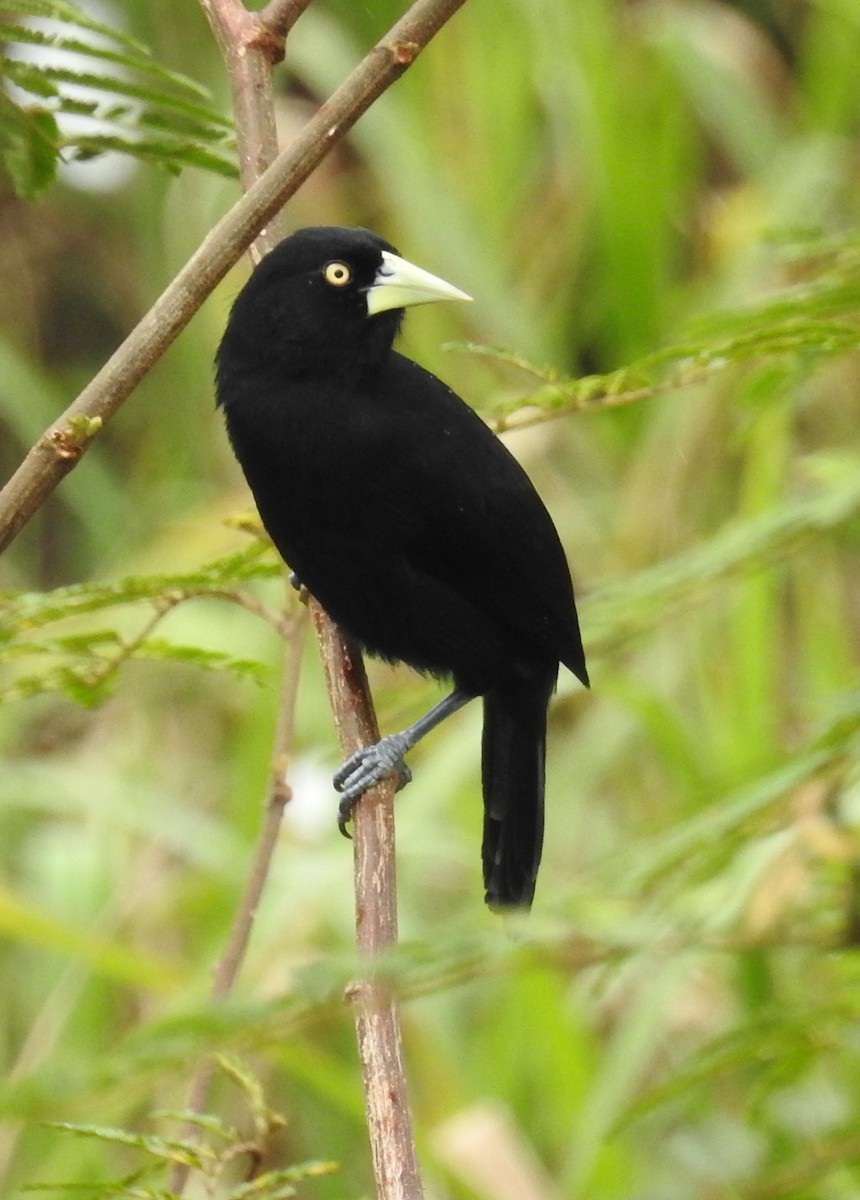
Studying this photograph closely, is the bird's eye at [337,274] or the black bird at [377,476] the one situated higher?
the bird's eye at [337,274]

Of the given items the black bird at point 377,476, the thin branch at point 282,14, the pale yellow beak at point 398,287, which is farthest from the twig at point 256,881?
the thin branch at point 282,14

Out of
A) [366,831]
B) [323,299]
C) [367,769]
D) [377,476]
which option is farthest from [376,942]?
[323,299]

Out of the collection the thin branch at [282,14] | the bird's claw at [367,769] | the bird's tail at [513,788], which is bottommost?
the bird's claw at [367,769]

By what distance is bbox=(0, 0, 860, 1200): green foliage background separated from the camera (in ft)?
6.58

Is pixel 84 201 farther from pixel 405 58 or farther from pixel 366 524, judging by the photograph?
pixel 405 58

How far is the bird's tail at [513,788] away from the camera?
8.40ft

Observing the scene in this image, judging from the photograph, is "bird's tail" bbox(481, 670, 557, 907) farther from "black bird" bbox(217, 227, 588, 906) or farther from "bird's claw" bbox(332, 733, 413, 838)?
"bird's claw" bbox(332, 733, 413, 838)

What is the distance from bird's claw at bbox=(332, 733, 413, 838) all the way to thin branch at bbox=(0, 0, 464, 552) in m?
0.60

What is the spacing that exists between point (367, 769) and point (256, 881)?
29 cm

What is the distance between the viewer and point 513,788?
8.61 ft

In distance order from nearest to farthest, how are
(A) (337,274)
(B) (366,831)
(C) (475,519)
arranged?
(B) (366,831), (A) (337,274), (C) (475,519)

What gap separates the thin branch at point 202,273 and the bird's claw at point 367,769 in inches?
23.8

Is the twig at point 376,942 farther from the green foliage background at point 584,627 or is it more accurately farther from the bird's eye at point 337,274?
the bird's eye at point 337,274

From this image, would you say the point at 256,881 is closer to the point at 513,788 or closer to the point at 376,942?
the point at 376,942
